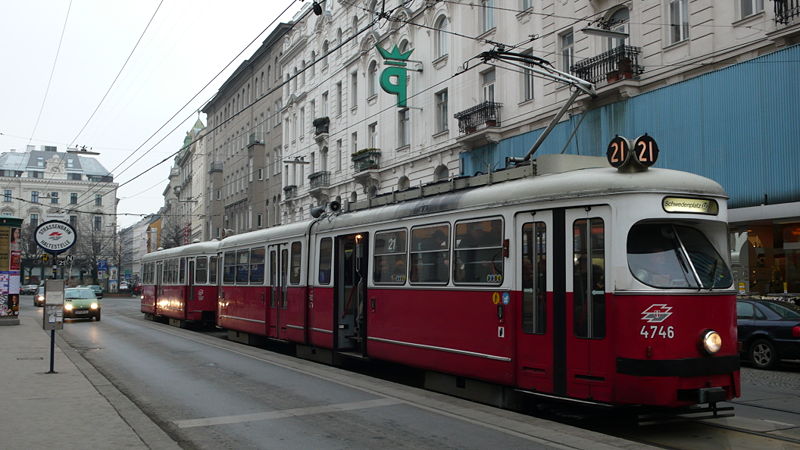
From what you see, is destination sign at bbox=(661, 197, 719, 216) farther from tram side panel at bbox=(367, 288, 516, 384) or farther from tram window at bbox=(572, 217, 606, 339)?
tram side panel at bbox=(367, 288, 516, 384)

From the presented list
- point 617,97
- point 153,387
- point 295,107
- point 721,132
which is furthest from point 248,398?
point 295,107

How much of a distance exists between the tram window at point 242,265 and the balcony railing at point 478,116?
1129 centimetres

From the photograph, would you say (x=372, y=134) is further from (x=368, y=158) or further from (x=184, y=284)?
(x=184, y=284)

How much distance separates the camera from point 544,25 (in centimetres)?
2555

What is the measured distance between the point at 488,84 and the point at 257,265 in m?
13.7

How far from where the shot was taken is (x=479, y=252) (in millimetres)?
10109

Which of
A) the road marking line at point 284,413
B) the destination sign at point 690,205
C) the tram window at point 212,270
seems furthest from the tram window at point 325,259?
the tram window at point 212,270

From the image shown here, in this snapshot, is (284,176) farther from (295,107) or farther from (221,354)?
(221,354)

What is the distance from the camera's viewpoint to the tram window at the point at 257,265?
60.7 ft

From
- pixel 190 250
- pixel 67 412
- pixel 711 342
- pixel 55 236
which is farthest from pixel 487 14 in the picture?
pixel 67 412

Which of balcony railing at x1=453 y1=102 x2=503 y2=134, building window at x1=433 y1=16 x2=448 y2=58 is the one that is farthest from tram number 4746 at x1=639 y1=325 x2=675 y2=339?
building window at x1=433 y1=16 x2=448 y2=58

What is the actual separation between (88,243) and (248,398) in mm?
85685

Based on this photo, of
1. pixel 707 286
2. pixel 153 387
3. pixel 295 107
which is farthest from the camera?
pixel 295 107

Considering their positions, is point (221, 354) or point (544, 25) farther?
point (544, 25)
